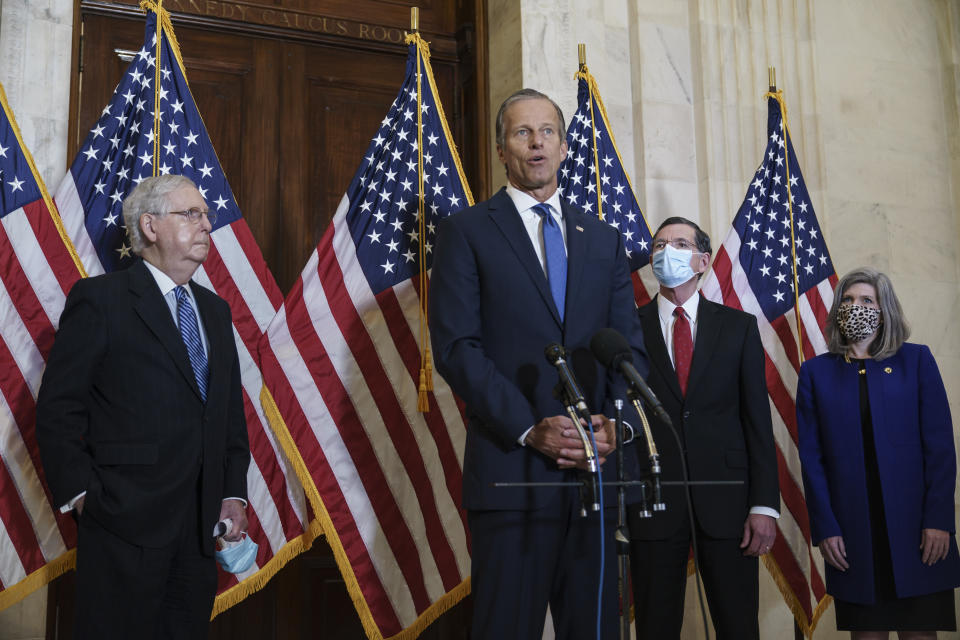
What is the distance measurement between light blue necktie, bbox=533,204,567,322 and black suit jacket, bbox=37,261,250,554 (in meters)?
1.20

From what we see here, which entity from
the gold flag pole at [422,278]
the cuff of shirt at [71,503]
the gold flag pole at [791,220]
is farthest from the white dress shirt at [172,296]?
the gold flag pole at [791,220]

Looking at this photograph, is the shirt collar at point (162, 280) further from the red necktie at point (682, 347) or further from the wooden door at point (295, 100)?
the red necktie at point (682, 347)

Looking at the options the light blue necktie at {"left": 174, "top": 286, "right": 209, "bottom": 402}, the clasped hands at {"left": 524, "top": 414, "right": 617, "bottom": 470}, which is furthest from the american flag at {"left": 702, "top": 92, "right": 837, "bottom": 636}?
the light blue necktie at {"left": 174, "top": 286, "right": 209, "bottom": 402}

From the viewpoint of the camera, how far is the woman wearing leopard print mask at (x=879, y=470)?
375cm

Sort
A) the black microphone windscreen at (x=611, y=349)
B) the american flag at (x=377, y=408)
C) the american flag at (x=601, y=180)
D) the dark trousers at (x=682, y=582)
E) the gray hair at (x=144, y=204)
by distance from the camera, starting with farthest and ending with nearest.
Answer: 1. the american flag at (x=601, y=180)
2. the american flag at (x=377, y=408)
3. the dark trousers at (x=682, y=582)
4. the gray hair at (x=144, y=204)
5. the black microphone windscreen at (x=611, y=349)

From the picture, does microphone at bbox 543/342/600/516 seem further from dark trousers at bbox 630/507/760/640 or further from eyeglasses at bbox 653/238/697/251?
eyeglasses at bbox 653/238/697/251

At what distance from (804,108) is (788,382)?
1854 mm

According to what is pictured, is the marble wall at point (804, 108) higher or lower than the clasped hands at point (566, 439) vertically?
higher

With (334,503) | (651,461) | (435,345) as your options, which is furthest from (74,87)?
(651,461)

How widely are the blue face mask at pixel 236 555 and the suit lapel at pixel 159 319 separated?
1.79 feet

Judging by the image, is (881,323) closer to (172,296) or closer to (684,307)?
(684,307)

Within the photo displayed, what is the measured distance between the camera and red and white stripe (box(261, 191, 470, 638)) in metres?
4.04

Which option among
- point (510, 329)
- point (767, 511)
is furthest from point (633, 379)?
point (767, 511)

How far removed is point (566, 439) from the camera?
8.34ft
